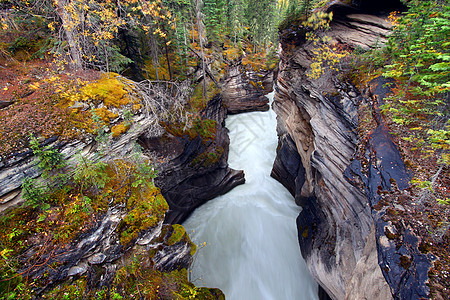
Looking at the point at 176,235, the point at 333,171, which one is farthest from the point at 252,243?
the point at 333,171

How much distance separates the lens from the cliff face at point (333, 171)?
5070 mm

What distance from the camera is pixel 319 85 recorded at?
31.1ft

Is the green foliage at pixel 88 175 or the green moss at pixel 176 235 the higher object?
the green foliage at pixel 88 175

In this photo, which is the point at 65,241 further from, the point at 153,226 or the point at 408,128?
the point at 408,128

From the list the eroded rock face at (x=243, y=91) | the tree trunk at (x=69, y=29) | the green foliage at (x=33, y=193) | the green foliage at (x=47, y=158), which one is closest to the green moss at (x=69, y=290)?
the green foliage at (x=33, y=193)

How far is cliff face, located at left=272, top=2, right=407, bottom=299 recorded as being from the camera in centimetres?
507

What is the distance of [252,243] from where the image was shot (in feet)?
35.7

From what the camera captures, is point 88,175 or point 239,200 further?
point 239,200

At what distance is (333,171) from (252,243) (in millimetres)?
6453

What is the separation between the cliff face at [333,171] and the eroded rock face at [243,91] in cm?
1121

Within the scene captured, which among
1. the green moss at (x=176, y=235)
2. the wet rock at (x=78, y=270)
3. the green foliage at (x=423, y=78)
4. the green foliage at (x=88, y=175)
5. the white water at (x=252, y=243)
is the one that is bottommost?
the white water at (x=252, y=243)

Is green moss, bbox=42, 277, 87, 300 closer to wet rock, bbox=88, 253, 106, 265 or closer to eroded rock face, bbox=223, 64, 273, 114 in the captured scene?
wet rock, bbox=88, 253, 106, 265

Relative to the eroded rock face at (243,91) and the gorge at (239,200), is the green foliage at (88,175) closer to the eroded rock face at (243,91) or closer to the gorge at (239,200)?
the gorge at (239,200)

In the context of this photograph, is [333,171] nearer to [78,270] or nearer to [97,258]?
[97,258]
